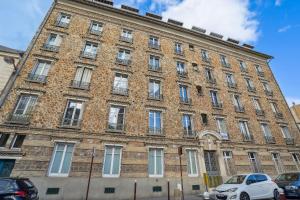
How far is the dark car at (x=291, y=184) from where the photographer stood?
34.3ft

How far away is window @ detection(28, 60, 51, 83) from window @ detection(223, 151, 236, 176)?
17735 millimetres

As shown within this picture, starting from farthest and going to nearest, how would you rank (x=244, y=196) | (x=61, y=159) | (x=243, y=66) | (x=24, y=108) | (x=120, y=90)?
(x=243, y=66), (x=120, y=90), (x=24, y=108), (x=61, y=159), (x=244, y=196)

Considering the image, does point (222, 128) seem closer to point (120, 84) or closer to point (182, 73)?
point (182, 73)

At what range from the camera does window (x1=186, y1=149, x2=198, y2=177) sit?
15.1 meters

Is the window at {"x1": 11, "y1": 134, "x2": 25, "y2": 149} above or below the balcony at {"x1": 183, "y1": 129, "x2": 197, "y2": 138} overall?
below

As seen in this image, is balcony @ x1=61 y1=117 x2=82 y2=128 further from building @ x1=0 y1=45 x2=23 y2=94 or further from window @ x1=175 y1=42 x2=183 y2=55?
window @ x1=175 y1=42 x2=183 y2=55

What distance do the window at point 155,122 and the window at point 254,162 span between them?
33.3 ft

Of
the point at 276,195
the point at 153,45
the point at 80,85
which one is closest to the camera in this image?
the point at 276,195

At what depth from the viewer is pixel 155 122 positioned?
15.9 metres

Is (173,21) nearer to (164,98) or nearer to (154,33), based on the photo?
(154,33)

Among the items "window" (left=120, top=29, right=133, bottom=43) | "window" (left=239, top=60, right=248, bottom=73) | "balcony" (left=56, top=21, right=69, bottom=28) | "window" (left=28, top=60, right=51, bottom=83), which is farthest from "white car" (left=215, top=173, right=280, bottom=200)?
"balcony" (left=56, top=21, right=69, bottom=28)

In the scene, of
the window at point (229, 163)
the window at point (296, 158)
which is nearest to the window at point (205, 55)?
the window at point (229, 163)

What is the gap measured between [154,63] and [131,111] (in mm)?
6666

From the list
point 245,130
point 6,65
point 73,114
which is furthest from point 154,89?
point 6,65
